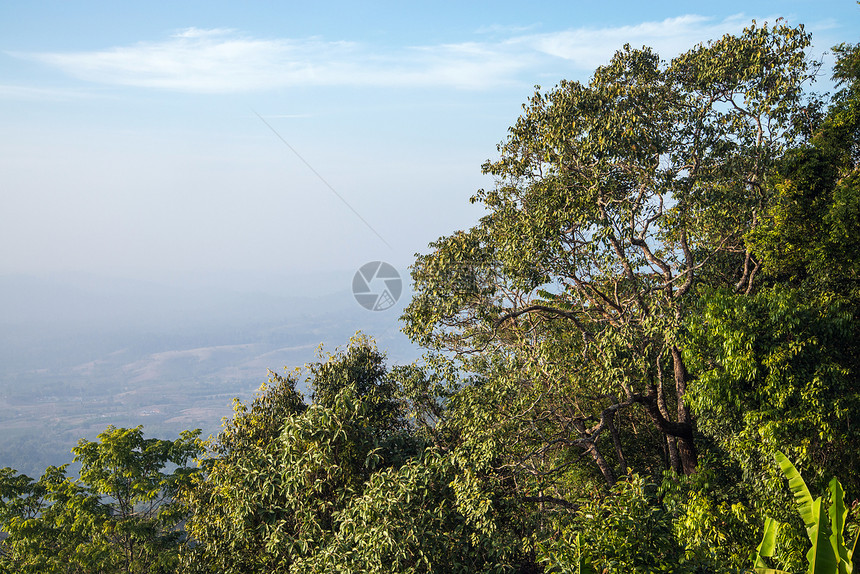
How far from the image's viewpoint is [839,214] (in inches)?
349

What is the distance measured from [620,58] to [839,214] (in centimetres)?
547

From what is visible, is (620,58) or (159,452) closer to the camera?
(620,58)

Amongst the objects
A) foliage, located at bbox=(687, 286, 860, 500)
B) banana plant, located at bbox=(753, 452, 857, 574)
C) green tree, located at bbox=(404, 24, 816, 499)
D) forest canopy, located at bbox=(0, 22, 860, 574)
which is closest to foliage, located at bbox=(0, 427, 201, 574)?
forest canopy, located at bbox=(0, 22, 860, 574)

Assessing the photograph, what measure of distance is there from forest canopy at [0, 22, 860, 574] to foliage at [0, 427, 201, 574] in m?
0.11

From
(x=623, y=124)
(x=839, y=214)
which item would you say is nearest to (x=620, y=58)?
(x=623, y=124)

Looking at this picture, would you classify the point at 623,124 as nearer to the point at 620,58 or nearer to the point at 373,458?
the point at 620,58

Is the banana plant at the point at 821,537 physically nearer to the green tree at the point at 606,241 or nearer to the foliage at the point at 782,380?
the foliage at the point at 782,380

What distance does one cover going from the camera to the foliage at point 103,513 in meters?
14.3

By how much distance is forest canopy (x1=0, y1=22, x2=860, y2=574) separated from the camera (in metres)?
8.13

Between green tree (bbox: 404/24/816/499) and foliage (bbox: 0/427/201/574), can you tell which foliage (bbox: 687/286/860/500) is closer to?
green tree (bbox: 404/24/816/499)

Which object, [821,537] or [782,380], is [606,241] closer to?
[782,380]

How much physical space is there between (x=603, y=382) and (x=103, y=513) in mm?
12238

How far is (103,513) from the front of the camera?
15.3 m

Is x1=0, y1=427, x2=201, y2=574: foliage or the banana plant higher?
the banana plant
